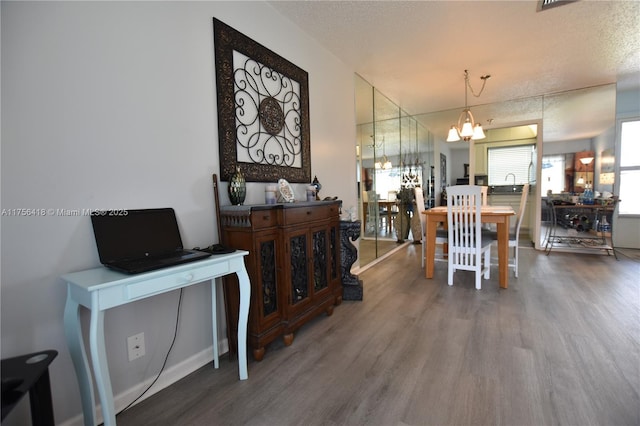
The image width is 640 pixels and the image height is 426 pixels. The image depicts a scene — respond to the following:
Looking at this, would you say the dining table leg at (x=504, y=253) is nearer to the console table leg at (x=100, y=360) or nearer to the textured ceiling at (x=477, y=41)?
the textured ceiling at (x=477, y=41)

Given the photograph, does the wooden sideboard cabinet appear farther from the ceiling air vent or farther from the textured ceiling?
the ceiling air vent

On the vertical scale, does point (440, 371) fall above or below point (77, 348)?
below

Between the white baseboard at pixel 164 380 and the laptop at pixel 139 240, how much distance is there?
0.70 m

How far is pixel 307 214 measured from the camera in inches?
86.9

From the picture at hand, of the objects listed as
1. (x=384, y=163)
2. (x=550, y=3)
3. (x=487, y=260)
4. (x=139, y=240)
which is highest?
(x=550, y=3)

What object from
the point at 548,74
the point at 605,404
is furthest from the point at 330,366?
the point at 548,74

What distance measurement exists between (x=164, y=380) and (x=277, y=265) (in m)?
0.90

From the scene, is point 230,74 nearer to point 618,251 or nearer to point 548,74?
point 548,74

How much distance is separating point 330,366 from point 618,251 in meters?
5.46

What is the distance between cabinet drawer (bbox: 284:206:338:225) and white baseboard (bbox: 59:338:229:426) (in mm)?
939

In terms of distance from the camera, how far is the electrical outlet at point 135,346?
1.50m

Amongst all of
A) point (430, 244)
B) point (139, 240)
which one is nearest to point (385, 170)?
point (430, 244)

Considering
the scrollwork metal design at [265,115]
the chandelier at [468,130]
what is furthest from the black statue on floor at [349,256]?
the chandelier at [468,130]

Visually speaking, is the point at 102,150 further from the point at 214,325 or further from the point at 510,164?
the point at 510,164
